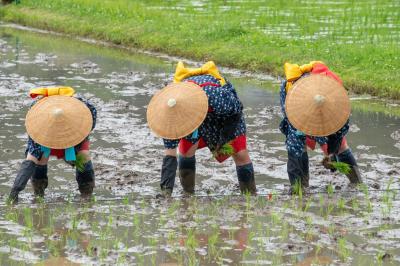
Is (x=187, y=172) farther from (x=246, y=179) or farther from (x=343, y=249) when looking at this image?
(x=343, y=249)

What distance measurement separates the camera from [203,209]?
7.90 metres

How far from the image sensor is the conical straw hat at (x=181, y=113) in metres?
7.83

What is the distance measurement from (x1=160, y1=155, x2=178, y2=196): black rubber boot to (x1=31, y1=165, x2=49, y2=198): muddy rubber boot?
38.9 inches

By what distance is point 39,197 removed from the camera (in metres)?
8.25

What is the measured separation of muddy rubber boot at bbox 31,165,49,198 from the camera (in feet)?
27.7

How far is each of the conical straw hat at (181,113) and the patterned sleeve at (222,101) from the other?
0.45 feet

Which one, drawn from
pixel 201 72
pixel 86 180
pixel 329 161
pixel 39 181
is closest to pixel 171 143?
pixel 201 72

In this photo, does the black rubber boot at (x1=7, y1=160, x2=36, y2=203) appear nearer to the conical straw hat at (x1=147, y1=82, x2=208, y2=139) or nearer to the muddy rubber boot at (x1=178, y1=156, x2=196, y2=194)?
the conical straw hat at (x1=147, y1=82, x2=208, y2=139)

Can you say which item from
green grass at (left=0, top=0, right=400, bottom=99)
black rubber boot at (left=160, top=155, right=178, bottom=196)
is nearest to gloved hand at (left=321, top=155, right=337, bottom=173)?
black rubber boot at (left=160, top=155, right=178, bottom=196)

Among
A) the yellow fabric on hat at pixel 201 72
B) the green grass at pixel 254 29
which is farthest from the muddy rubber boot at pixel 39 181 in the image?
the green grass at pixel 254 29

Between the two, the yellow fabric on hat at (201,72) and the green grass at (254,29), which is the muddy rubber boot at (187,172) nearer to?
the yellow fabric on hat at (201,72)

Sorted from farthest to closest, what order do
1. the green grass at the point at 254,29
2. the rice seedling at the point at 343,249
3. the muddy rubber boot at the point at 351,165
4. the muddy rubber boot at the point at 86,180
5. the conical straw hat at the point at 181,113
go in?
1. the green grass at the point at 254,29
2. the muddy rubber boot at the point at 351,165
3. the muddy rubber boot at the point at 86,180
4. the conical straw hat at the point at 181,113
5. the rice seedling at the point at 343,249

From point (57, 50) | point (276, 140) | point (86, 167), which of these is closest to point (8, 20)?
point (57, 50)

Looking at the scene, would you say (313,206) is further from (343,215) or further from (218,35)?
(218,35)
